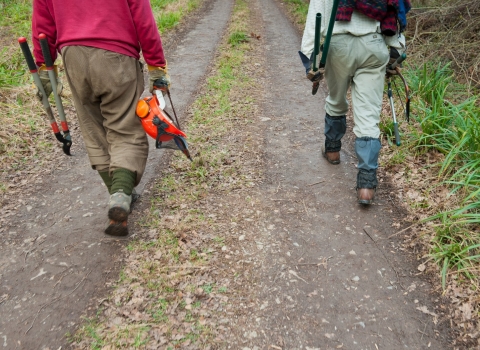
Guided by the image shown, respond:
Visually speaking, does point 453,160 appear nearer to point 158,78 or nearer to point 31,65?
point 158,78

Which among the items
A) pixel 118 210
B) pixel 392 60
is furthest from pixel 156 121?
pixel 392 60

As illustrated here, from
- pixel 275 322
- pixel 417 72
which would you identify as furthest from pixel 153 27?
pixel 417 72

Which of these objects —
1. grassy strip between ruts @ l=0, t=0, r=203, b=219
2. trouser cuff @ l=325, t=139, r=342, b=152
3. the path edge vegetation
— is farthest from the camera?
grassy strip between ruts @ l=0, t=0, r=203, b=219

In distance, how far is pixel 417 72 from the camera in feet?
17.4

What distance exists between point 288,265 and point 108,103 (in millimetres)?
1872

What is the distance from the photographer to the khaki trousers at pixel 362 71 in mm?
3020

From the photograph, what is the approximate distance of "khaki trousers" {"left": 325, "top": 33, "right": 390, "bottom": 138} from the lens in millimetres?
3020

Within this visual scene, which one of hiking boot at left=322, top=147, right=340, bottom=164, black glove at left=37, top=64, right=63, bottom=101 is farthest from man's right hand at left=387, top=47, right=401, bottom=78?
black glove at left=37, top=64, right=63, bottom=101

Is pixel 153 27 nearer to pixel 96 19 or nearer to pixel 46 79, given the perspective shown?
pixel 96 19

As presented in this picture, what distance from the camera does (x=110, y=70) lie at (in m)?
2.70

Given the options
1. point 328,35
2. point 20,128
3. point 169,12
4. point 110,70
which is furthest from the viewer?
point 169,12

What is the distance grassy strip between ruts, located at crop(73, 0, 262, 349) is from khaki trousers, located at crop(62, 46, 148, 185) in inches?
25.6

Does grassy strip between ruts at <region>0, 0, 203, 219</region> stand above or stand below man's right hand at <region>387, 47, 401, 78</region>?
below

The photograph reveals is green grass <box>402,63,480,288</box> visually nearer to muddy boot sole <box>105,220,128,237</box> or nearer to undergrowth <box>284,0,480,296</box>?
undergrowth <box>284,0,480,296</box>
